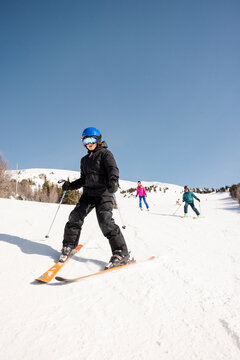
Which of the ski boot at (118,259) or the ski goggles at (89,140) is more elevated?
the ski goggles at (89,140)

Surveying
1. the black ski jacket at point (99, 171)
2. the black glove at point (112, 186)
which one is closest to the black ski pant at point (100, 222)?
the black ski jacket at point (99, 171)

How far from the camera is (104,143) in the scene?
3.23 m

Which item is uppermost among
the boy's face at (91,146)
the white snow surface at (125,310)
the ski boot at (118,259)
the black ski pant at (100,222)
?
the boy's face at (91,146)

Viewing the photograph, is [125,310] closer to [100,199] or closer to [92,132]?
[100,199]

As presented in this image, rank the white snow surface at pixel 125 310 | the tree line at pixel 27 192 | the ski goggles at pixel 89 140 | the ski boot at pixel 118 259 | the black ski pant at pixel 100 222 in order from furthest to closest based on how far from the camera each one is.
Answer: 1. the tree line at pixel 27 192
2. the ski goggles at pixel 89 140
3. the black ski pant at pixel 100 222
4. the ski boot at pixel 118 259
5. the white snow surface at pixel 125 310

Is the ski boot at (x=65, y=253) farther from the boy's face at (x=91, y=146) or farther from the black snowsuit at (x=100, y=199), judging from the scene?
the boy's face at (x=91, y=146)

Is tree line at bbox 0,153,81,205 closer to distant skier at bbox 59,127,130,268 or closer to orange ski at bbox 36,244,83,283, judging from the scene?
distant skier at bbox 59,127,130,268

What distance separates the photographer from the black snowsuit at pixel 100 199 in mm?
2658

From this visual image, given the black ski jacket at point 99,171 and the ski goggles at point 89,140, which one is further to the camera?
the ski goggles at point 89,140

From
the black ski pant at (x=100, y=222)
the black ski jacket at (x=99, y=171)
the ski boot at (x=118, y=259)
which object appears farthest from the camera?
the black ski jacket at (x=99, y=171)

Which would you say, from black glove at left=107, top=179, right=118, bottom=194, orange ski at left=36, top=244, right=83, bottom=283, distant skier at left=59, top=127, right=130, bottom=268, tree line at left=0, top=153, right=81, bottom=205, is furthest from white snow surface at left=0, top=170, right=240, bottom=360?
tree line at left=0, top=153, right=81, bottom=205

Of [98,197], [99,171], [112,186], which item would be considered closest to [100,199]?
[98,197]

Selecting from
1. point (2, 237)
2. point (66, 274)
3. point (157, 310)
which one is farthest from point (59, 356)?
point (2, 237)

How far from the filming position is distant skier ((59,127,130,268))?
104 inches
